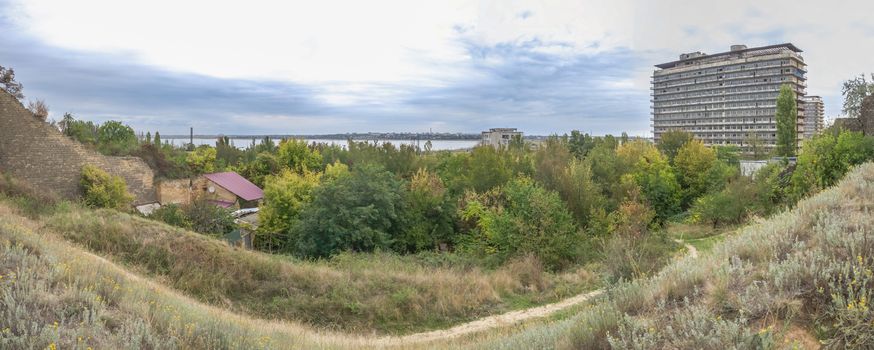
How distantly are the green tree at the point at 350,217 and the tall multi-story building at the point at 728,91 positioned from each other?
83.6 m

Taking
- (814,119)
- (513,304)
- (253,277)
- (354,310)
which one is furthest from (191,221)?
(814,119)

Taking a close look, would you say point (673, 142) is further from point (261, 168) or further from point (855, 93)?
point (261, 168)

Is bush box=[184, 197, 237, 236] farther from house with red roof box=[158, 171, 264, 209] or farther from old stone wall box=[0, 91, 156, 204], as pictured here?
old stone wall box=[0, 91, 156, 204]

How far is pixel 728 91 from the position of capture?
104938mm

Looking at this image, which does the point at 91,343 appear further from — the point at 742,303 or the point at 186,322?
the point at 742,303

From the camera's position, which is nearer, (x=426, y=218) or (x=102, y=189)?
(x=102, y=189)

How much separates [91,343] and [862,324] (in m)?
6.50

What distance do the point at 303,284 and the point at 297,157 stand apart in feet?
120

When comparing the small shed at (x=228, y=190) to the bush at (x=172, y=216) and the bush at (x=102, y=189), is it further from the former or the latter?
the bush at (x=172, y=216)

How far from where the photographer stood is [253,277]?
1348 centimetres

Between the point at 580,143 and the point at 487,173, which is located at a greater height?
the point at 580,143

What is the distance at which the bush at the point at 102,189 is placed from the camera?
25191mm

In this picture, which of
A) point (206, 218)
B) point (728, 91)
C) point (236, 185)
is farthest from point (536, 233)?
point (728, 91)

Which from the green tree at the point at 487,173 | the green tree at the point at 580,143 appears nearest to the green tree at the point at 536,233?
the green tree at the point at 487,173
